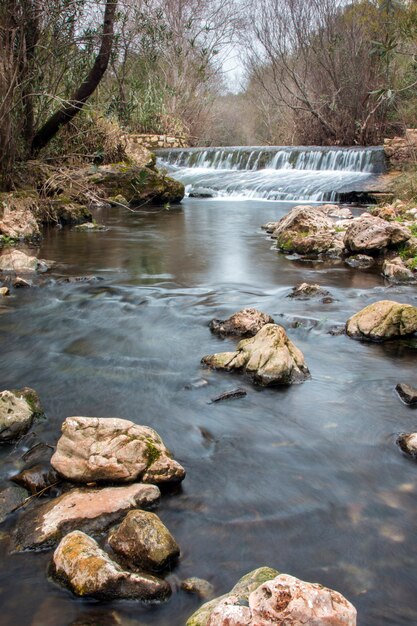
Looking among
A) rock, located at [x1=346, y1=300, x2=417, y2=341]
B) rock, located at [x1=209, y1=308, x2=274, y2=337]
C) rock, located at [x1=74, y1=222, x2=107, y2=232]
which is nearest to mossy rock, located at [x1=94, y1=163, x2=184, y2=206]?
rock, located at [x1=74, y1=222, x2=107, y2=232]

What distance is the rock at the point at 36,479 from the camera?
2.57 meters

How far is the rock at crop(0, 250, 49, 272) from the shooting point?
6879 millimetres

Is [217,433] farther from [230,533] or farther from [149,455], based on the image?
[230,533]

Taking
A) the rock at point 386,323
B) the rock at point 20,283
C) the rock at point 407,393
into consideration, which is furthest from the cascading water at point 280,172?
the rock at point 407,393

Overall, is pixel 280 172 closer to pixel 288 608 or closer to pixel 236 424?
pixel 236 424

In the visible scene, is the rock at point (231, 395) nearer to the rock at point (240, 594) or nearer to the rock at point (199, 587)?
the rock at point (199, 587)

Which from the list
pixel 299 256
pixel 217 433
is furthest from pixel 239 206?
pixel 217 433

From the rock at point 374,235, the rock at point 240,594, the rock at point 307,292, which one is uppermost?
the rock at point 374,235

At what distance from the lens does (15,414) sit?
305cm

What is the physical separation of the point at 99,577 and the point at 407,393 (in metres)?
2.33

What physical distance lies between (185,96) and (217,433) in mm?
24237

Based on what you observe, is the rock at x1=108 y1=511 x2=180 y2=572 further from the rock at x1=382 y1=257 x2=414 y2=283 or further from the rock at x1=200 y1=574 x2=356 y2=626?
the rock at x1=382 y1=257 x2=414 y2=283

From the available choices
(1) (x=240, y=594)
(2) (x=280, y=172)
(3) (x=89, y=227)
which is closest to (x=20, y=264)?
(3) (x=89, y=227)

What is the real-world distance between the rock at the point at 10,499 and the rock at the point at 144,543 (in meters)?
0.53
